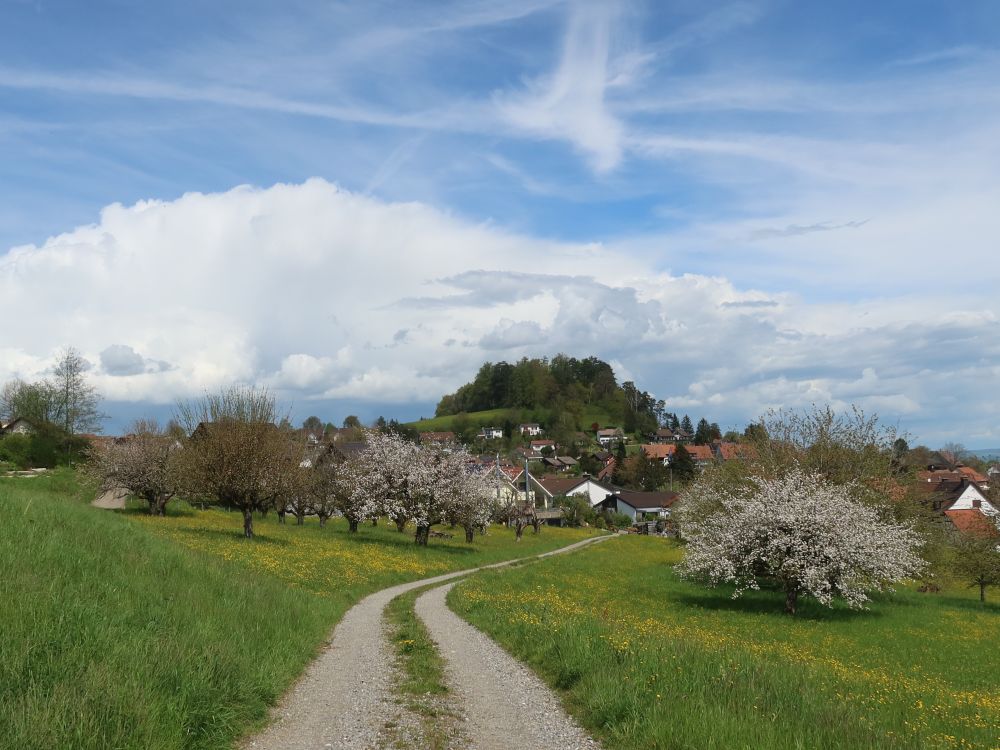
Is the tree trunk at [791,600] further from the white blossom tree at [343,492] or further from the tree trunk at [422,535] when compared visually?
the white blossom tree at [343,492]

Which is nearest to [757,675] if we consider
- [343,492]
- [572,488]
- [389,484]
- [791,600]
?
[791,600]

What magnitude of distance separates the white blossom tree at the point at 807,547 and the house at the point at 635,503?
9613cm

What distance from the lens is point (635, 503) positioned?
132 meters

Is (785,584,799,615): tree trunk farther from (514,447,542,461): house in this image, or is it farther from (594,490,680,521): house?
(514,447,542,461): house

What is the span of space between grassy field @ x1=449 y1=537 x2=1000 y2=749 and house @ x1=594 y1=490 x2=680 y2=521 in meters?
101

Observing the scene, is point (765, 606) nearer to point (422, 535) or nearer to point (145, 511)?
point (422, 535)

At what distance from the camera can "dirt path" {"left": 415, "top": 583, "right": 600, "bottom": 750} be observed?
371 inches

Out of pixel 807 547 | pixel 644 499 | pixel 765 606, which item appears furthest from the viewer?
pixel 644 499

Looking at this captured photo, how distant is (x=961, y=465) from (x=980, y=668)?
172377mm

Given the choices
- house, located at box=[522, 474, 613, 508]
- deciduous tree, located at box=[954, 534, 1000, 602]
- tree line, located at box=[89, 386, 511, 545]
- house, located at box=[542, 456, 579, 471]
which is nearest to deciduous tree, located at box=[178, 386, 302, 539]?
tree line, located at box=[89, 386, 511, 545]

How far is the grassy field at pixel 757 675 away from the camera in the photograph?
909cm

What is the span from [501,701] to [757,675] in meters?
4.22

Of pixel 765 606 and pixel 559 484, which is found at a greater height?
pixel 559 484

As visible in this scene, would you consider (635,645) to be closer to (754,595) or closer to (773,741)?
(773,741)
